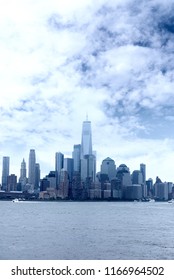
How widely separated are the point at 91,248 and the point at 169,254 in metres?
12.1

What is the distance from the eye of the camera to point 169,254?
199ft

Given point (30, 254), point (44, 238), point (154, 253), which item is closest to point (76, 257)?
point (30, 254)

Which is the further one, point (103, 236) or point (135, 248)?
point (103, 236)

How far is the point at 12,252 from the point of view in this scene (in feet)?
197
